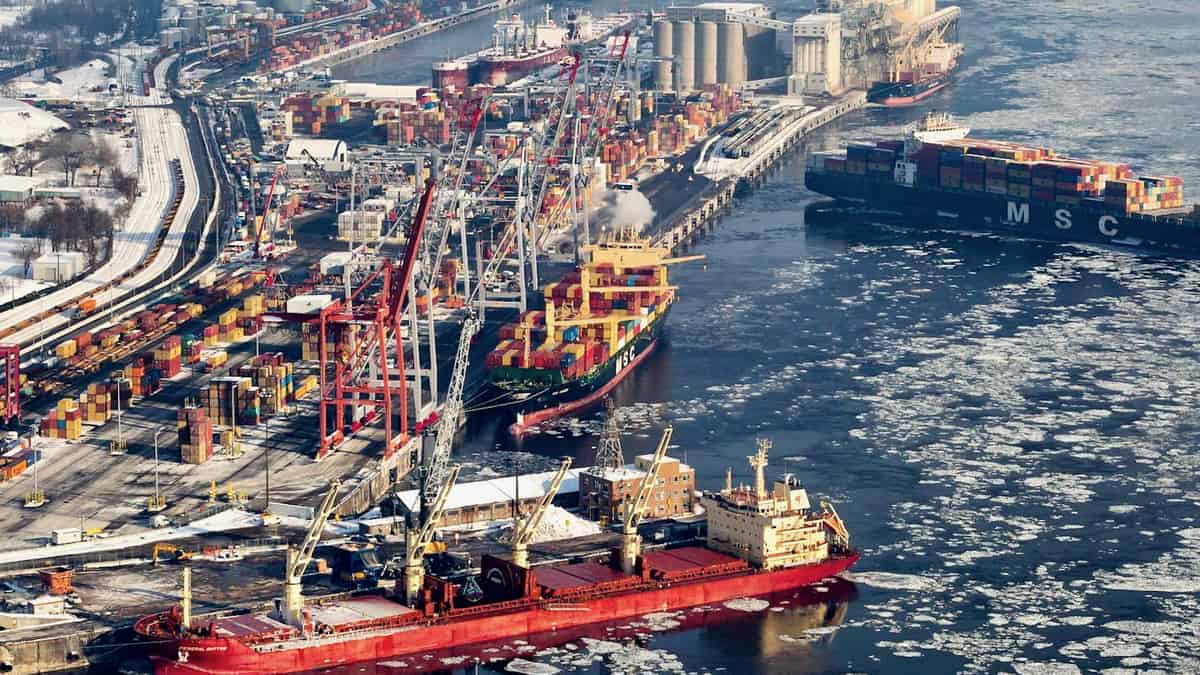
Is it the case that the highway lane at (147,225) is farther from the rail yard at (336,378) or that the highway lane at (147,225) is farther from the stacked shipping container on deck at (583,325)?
the stacked shipping container on deck at (583,325)

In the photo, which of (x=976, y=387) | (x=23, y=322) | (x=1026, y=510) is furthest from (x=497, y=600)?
(x=23, y=322)

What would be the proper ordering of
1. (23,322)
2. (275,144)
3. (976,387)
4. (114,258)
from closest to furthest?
(976,387), (23,322), (114,258), (275,144)

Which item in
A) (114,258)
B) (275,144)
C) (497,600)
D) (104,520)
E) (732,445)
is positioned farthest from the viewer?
(275,144)

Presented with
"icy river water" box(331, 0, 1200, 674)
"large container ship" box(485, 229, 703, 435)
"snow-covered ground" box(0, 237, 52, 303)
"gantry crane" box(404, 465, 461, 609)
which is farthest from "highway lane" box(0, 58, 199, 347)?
"gantry crane" box(404, 465, 461, 609)

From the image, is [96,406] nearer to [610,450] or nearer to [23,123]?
[610,450]

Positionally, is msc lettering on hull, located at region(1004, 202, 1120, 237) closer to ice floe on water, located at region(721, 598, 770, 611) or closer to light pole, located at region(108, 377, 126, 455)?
light pole, located at region(108, 377, 126, 455)

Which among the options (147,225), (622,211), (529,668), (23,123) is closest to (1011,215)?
(622,211)

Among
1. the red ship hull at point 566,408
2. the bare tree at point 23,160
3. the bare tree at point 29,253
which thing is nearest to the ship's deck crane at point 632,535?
the red ship hull at point 566,408

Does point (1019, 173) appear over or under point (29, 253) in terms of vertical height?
over

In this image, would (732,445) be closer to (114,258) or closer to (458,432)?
(458,432)
